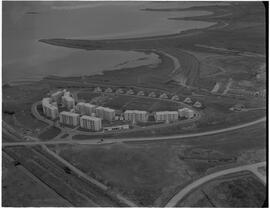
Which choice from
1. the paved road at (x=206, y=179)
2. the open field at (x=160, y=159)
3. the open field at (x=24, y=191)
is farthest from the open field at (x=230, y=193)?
the open field at (x=24, y=191)

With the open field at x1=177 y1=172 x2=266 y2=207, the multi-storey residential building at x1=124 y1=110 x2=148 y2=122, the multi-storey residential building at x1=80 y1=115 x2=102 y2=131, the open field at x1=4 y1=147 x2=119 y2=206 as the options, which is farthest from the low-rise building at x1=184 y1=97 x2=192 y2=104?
the open field at x1=4 y1=147 x2=119 y2=206

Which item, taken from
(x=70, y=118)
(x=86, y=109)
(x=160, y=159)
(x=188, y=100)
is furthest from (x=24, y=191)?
(x=188, y=100)

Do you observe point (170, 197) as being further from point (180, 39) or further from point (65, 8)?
point (180, 39)

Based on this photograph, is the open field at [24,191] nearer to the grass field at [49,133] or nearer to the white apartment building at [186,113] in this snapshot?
the grass field at [49,133]

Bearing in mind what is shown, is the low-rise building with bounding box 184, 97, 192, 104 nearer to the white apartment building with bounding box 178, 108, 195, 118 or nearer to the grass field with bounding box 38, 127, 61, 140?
the white apartment building with bounding box 178, 108, 195, 118

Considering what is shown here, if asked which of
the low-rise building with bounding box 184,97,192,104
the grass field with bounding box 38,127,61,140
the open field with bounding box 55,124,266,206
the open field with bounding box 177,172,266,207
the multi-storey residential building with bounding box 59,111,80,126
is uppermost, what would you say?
the multi-storey residential building with bounding box 59,111,80,126

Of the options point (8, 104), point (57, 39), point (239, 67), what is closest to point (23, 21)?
point (57, 39)

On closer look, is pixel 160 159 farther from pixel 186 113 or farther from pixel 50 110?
pixel 50 110
